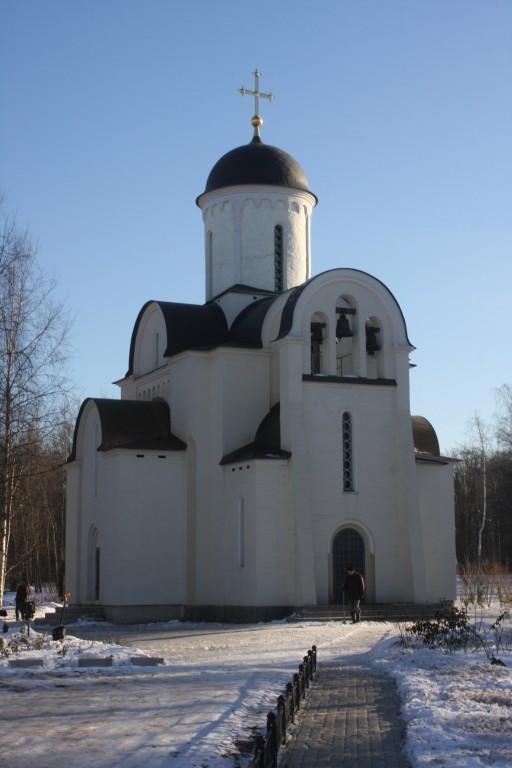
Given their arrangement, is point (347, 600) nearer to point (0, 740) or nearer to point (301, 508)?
point (301, 508)

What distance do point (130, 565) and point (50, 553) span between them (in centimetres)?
2371

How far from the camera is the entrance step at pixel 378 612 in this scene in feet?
79.3

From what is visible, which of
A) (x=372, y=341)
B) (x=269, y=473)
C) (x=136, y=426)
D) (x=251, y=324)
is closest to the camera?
(x=269, y=473)

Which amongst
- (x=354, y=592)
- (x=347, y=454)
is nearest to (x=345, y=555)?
(x=347, y=454)

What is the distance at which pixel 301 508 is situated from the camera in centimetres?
2523

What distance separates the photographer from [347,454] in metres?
26.8

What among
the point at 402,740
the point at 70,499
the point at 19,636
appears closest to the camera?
the point at 402,740

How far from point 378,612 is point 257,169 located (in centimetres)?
1363

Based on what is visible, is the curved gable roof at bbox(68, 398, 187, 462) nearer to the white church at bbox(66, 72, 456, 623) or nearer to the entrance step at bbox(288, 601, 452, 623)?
the white church at bbox(66, 72, 456, 623)

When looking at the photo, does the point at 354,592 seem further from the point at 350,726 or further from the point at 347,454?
the point at 350,726

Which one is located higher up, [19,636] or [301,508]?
[301,508]

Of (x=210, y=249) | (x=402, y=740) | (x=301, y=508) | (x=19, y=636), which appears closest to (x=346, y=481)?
(x=301, y=508)

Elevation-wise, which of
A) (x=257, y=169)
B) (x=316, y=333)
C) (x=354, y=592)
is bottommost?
(x=354, y=592)

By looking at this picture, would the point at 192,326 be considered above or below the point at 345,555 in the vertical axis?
above
